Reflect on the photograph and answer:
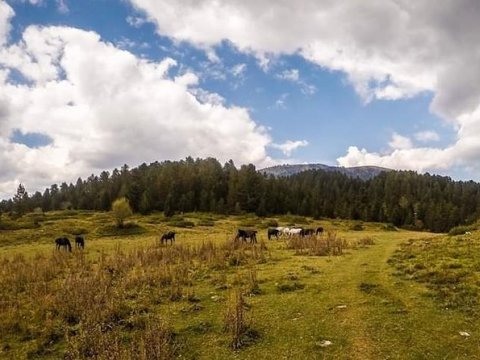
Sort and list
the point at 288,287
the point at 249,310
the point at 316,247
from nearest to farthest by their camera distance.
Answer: the point at 249,310 → the point at 288,287 → the point at 316,247

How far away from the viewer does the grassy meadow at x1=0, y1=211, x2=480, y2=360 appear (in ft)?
41.3

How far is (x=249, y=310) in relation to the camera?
16547 millimetres

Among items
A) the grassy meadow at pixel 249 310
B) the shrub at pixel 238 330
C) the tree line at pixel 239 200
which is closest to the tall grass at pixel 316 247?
the grassy meadow at pixel 249 310

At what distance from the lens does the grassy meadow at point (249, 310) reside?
12578 mm

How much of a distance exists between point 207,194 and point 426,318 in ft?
390

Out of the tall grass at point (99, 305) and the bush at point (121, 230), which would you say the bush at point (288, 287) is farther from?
the bush at point (121, 230)

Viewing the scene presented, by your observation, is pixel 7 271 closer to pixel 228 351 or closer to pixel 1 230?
pixel 228 351

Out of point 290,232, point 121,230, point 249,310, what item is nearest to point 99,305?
point 249,310

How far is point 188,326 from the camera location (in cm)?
1484

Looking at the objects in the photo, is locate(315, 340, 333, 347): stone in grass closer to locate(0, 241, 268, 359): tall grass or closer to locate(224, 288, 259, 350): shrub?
locate(224, 288, 259, 350): shrub

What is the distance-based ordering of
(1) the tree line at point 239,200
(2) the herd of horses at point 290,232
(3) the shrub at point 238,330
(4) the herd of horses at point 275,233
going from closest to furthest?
(3) the shrub at point 238,330
(4) the herd of horses at point 275,233
(2) the herd of horses at point 290,232
(1) the tree line at point 239,200

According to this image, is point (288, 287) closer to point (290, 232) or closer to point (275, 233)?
point (275, 233)

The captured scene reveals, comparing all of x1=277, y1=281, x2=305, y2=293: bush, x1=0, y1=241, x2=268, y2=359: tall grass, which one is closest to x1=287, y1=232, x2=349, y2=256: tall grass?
x1=0, y1=241, x2=268, y2=359: tall grass

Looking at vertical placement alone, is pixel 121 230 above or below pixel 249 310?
above
